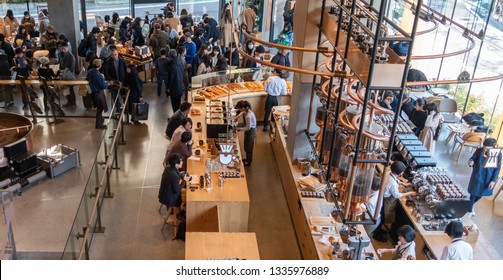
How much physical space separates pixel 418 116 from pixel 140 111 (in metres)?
5.81

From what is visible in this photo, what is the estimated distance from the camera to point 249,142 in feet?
32.2

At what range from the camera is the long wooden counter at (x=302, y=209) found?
6672 mm

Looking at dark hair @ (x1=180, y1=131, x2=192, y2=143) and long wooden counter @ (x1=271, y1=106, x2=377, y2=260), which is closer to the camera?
long wooden counter @ (x1=271, y1=106, x2=377, y2=260)

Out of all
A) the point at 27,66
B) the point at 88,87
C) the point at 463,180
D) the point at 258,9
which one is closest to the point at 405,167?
the point at 463,180

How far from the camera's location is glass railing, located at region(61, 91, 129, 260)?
640 centimetres

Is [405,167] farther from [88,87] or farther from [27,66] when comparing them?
[27,66]

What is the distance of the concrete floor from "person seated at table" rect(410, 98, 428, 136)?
3.55ft

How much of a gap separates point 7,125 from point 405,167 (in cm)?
734

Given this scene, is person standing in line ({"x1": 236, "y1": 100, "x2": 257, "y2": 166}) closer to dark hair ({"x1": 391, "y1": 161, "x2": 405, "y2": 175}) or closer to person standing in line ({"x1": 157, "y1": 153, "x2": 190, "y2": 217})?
person standing in line ({"x1": 157, "y1": 153, "x2": 190, "y2": 217})

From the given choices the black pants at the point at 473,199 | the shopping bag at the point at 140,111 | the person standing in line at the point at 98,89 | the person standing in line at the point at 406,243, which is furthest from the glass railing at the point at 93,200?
the black pants at the point at 473,199

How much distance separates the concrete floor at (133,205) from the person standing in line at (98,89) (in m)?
0.34

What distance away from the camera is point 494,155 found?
8.41m

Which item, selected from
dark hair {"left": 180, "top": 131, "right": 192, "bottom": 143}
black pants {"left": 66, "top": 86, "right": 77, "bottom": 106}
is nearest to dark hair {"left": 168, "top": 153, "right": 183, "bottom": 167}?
dark hair {"left": 180, "top": 131, "right": 192, "bottom": 143}

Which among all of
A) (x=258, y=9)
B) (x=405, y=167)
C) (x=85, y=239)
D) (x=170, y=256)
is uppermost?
(x=258, y=9)
